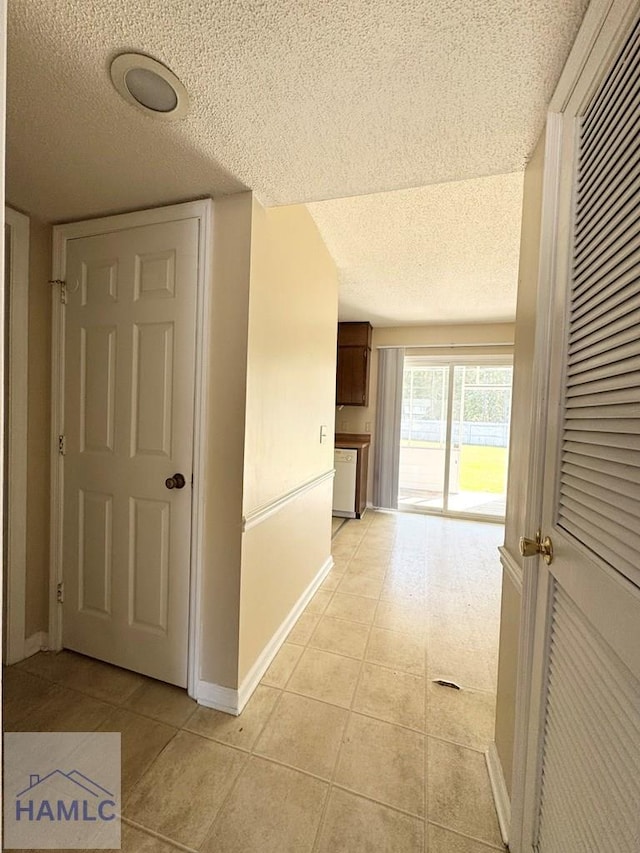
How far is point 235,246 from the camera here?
4.82 feet

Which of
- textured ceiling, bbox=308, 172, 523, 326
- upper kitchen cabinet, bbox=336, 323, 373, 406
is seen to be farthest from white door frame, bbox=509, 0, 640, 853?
upper kitchen cabinet, bbox=336, 323, 373, 406

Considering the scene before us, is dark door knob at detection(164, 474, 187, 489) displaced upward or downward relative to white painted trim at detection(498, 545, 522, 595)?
upward

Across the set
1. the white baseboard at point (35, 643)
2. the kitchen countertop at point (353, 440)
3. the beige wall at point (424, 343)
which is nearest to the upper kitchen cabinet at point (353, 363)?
the beige wall at point (424, 343)

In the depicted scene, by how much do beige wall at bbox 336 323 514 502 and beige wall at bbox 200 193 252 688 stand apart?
3.33m

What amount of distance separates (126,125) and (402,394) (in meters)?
3.90

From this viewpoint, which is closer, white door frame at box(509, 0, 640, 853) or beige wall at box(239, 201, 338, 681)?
white door frame at box(509, 0, 640, 853)

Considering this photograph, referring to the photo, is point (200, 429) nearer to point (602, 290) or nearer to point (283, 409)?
point (283, 409)

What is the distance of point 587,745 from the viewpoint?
2.34 feet

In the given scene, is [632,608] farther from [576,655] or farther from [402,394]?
[402,394]

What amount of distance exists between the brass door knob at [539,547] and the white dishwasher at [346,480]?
3.20 m

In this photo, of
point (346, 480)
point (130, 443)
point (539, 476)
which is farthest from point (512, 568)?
point (346, 480)

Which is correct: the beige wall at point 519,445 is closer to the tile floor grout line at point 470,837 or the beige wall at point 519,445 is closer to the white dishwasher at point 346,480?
the tile floor grout line at point 470,837

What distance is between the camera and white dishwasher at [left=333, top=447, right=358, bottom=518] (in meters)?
4.20

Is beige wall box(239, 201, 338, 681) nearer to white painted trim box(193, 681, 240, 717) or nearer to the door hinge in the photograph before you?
white painted trim box(193, 681, 240, 717)
